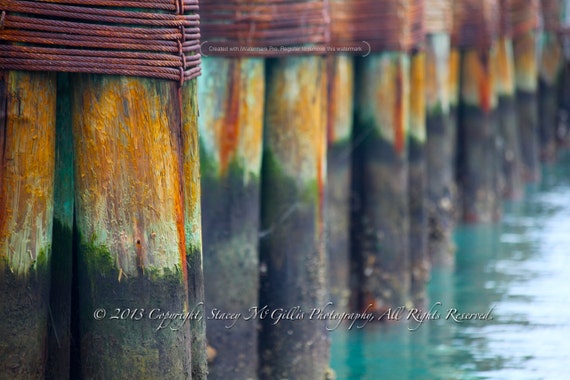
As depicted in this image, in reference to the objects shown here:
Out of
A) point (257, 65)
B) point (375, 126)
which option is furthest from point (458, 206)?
point (257, 65)

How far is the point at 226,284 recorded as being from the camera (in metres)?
6.35

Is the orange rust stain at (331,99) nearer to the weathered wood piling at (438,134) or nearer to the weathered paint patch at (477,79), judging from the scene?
the weathered wood piling at (438,134)

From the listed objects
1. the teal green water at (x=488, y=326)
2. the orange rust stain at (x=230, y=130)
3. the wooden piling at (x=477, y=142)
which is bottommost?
the teal green water at (x=488, y=326)

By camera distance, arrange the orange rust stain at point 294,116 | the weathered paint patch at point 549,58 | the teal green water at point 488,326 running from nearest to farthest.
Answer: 1. the orange rust stain at point 294,116
2. the teal green water at point 488,326
3. the weathered paint patch at point 549,58

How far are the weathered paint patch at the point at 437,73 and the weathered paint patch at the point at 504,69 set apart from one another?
129 inches

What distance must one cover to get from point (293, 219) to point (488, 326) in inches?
129

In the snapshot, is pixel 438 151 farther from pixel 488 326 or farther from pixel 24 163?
Answer: pixel 24 163

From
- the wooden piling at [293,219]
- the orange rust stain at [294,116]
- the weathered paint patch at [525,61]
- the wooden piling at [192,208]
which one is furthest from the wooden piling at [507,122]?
the wooden piling at [192,208]

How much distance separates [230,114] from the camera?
6.21 m

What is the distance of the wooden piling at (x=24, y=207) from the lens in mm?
4281

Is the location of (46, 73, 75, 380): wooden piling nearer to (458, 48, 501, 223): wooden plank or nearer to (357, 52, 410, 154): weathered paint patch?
(357, 52, 410, 154): weathered paint patch

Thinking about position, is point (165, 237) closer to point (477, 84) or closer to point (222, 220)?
point (222, 220)

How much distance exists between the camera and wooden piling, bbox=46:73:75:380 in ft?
14.9

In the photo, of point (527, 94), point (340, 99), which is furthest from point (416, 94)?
point (527, 94)
